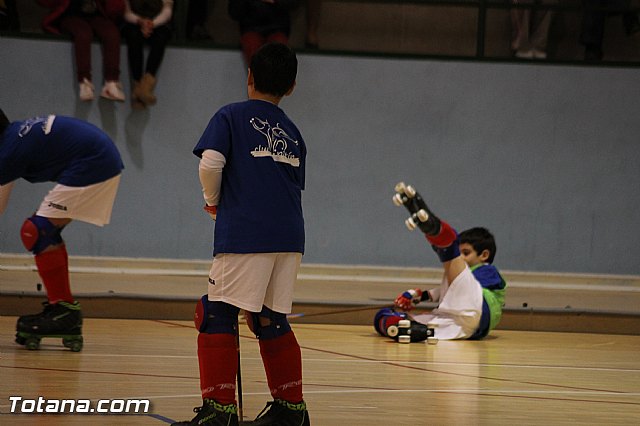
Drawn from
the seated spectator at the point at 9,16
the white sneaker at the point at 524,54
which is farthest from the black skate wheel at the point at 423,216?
the seated spectator at the point at 9,16

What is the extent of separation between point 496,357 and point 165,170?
3585 millimetres

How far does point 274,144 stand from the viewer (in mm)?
3027

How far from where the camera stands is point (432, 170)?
7973mm

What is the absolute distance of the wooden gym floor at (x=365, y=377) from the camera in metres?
3.34

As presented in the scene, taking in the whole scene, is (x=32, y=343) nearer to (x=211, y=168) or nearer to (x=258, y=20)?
(x=211, y=168)

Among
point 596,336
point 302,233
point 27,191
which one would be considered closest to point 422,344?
point 596,336

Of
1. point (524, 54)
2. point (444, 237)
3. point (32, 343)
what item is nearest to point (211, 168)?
point (32, 343)

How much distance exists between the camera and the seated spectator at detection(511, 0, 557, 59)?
315 inches

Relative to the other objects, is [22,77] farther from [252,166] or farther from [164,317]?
[252,166]

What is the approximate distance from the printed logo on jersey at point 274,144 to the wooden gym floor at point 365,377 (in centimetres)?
80

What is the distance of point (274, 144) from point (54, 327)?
A: 189cm

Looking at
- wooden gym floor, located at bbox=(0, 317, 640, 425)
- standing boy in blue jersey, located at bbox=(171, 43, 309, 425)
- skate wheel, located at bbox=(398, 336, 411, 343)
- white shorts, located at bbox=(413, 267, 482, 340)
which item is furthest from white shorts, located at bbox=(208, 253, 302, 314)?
white shorts, located at bbox=(413, 267, 482, 340)

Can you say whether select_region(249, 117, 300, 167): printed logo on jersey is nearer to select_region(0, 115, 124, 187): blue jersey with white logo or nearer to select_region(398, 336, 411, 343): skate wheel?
select_region(0, 115, 124, 187): blue jersey with white logo

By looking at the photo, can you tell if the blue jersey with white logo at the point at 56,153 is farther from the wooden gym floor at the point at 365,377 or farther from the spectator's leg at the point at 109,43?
the spectator's leg at the point at 109,43
